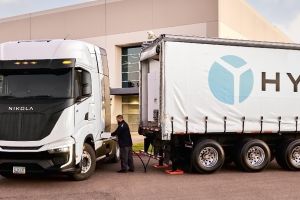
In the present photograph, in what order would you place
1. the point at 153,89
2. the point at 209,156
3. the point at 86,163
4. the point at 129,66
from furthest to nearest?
1. the point at 129,66
2. the point at 153,89
3. the point at 209,156
4. the point at 86,163

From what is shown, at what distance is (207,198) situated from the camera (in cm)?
952

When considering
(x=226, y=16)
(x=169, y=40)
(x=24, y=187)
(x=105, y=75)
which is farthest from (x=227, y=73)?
(x=226, y=16)

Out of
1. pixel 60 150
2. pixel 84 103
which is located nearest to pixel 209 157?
pixel 84 103

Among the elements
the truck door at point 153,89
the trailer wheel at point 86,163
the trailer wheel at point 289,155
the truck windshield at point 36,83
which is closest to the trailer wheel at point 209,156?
Result: the truck door at point 153,89

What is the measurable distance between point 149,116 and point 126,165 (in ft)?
6.08

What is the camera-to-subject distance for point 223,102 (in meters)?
13.1

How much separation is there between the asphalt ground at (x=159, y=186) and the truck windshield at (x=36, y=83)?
212 cm

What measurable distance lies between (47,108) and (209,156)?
15.4 ft

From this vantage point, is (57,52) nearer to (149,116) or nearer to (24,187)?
(24,187)

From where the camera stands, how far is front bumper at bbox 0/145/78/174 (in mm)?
10516

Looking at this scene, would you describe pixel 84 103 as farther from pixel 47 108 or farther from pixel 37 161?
pixel 37 161

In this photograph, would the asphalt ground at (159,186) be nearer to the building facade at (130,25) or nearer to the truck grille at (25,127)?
the truck grille at (25,127)

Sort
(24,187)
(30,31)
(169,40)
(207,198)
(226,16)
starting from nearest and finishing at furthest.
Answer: (207,198) → (24,187) → (169,40) → (226,16) → (30,31)

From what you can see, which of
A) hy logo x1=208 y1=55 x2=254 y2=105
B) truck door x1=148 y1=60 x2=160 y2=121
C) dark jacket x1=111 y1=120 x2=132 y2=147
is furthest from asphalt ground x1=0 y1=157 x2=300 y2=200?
hy logo x1=208 y1=55 x2=254 y2=105
